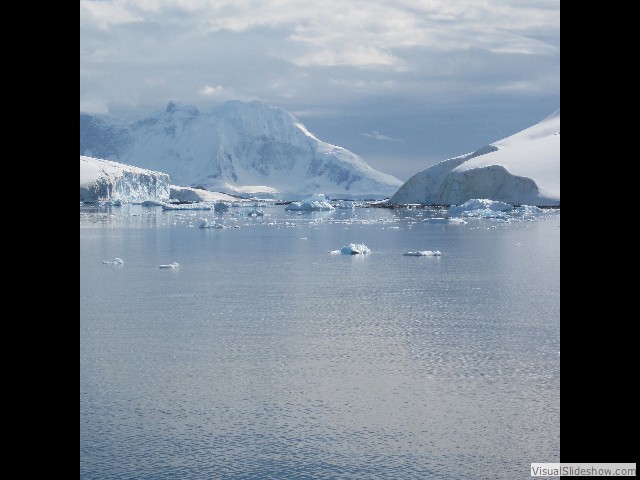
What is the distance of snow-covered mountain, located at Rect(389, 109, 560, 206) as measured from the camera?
77.9 meters

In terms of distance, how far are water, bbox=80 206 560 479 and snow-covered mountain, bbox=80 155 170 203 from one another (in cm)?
7019

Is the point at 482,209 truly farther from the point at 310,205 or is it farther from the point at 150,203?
the point at 150,203

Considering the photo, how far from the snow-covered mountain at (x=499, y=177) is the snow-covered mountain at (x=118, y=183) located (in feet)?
91.9

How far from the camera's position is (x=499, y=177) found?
77938 millimetres

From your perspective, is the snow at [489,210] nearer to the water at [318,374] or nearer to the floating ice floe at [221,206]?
the floating ice floe at [221,206]

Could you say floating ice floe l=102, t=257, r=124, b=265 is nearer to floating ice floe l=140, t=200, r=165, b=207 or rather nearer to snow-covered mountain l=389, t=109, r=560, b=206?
snow-covered mountain l=389, t=109, r=560, b=206

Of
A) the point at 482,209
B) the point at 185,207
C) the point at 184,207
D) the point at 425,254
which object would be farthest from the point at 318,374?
the point at 184,207

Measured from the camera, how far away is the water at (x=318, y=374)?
280 inches

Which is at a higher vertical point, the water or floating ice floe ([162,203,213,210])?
floating ice floe ([162,203,213,210])

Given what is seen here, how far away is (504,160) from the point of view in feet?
280

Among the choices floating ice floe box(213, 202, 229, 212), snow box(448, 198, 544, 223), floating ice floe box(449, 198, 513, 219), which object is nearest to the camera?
floating ice floe box(449, 198, 513, 219)

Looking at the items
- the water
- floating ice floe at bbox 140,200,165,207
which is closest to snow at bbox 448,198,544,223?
floating ice floe at bbox 140,200,165,207

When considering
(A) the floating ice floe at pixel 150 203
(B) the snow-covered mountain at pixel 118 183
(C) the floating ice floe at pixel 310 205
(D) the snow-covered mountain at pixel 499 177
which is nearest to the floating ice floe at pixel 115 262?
(C) the floating ice floe at pixel 310 205
